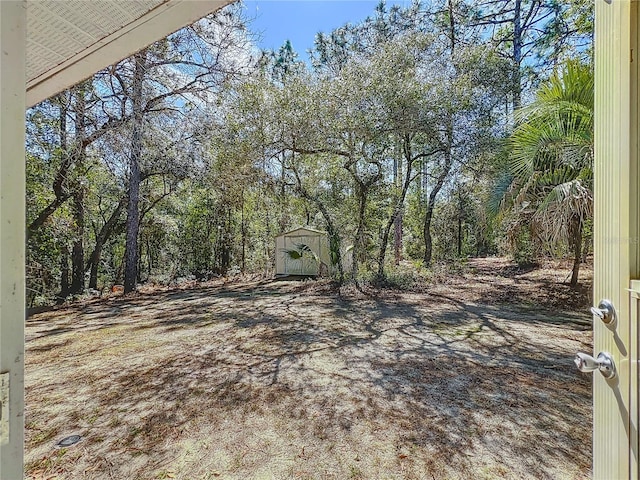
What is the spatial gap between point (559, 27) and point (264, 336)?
39.8ft

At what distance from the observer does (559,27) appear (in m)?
9.38

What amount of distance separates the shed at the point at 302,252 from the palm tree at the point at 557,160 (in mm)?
5261

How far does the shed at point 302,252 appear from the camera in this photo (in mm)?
9297

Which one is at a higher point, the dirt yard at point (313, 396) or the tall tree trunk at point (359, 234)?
the tall tree trunk at point (359, 234)

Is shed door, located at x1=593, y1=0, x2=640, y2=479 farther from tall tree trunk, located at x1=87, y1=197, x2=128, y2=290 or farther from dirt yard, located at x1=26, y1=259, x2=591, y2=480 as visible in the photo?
tall tree trunk, located at x1=87, y1=197, x2=128, y2=290

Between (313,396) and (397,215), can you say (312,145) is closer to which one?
(397,215)

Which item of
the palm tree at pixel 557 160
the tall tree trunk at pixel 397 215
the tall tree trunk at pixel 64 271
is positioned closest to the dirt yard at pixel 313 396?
the palm tree at pixel 557 160

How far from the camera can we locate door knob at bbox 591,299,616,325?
0.90 metres

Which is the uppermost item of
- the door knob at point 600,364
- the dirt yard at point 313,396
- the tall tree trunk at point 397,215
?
the tall tree trunk at point 397,215

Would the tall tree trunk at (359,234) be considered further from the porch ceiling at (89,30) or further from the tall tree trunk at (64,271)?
the tall tree trunk at (64,271)

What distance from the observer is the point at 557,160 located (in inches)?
170
